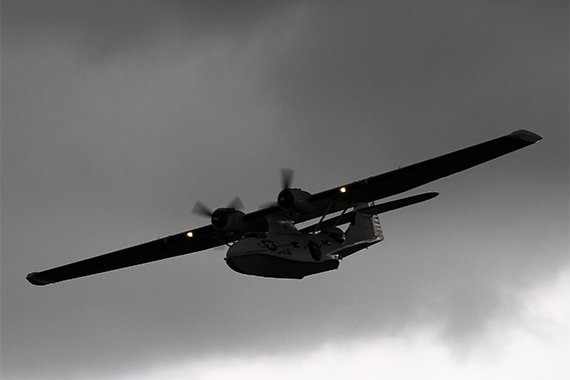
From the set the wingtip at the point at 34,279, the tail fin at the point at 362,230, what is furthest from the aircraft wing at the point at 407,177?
the wingtip at the point at 34,279

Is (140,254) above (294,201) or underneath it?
above

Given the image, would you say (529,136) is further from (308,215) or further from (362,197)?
(308,215)

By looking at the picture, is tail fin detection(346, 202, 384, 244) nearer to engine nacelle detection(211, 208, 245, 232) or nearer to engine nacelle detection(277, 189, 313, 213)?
engine nacelle detection(277, 189, 313, 213)

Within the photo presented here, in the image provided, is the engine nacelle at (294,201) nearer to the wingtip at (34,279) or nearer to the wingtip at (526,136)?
the wingtip at (526,136)

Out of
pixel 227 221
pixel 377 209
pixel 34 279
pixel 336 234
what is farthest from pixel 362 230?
pixel 34 279

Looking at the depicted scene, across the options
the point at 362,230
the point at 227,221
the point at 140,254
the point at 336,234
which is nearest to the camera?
the point at 227,221

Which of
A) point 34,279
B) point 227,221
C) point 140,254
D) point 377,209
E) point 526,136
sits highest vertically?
point 34,279

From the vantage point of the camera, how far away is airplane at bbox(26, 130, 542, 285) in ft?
115

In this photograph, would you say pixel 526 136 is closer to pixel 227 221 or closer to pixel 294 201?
pixel 294 201

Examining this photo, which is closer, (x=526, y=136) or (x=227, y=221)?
(x=526, y=136)

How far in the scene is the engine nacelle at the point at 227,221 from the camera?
1503 inches

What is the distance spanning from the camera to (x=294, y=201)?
3634cm

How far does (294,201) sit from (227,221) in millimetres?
3378

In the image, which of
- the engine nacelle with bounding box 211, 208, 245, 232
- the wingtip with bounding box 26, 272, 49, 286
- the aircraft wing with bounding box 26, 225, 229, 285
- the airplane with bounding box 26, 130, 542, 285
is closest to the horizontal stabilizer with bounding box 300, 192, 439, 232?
the airplane with bounding box 26, 130, 542, 285
